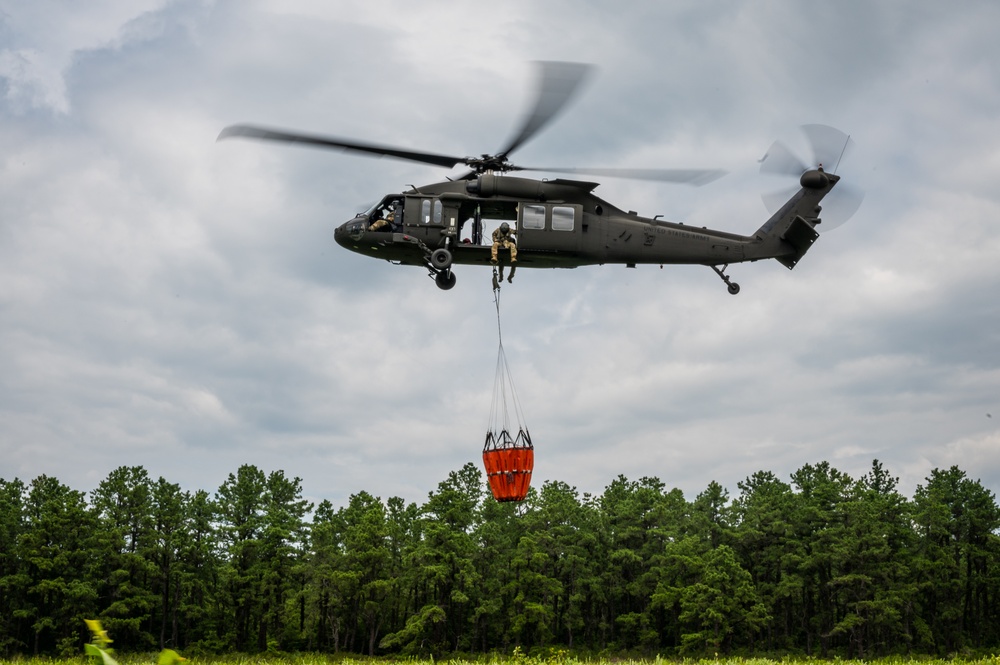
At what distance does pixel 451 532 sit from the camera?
60031 millimetres

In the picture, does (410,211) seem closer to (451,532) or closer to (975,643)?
(451,532)

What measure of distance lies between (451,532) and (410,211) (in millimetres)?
41005

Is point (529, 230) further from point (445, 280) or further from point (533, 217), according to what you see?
point (445, 280)

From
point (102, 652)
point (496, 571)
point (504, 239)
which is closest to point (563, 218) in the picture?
point (504, 239)

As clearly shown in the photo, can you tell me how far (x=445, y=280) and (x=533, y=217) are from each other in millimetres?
2567

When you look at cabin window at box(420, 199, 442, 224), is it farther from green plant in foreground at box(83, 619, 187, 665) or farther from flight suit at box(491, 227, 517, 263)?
green plant in foreground at box(83, 619, 187, 665)

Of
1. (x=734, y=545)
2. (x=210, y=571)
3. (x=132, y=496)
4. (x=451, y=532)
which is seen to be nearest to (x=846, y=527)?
(x=734, y=545)

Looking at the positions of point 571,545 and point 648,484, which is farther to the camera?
point 648,484

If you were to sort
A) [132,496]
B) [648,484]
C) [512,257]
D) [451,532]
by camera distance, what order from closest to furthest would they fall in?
[512,257], [451,532], [132,496], [648,484]

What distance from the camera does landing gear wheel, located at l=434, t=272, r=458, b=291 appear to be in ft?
73.3

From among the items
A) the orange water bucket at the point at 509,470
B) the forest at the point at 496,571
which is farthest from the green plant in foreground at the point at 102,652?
the forest at the point at 496,571

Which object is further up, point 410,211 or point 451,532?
point 410,211

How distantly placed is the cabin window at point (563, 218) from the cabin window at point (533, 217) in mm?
281

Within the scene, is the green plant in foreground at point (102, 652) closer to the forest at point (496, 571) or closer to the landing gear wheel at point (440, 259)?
the landing gear wheel at point (440, 259)
